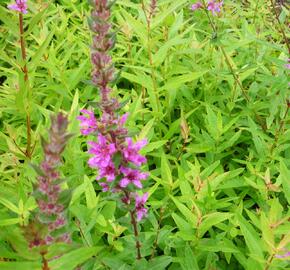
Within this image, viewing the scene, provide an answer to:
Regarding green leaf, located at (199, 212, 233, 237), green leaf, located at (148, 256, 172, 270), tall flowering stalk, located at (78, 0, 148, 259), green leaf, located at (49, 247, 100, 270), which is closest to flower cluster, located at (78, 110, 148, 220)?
tall flowering stalk, located at (78, 0, 148, 259)

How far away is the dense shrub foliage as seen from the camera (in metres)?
1.40

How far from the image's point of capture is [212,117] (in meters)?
2.89

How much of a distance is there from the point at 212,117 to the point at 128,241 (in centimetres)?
120

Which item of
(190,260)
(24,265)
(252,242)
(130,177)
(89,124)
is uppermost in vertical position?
(89,124)

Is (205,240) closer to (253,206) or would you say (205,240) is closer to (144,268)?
(144,268)

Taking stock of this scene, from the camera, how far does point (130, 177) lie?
1.68 m

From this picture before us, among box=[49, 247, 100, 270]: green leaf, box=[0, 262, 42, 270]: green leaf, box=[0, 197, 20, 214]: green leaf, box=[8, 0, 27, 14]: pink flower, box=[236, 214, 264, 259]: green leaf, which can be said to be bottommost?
box=[236, 214, 264, 259]: green leaf

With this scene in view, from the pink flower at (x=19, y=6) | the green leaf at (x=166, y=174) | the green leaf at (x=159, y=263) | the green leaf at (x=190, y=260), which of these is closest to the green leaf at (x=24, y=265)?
the green leaf at (x=159, y=263)

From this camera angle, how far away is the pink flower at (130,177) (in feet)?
5.40

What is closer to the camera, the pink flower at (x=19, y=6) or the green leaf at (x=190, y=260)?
the green leaf at (x=190, y=260)

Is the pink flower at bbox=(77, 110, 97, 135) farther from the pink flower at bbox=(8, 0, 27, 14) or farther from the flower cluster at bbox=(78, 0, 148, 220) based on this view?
the pink flower at bbox=(8, 0, 27, 14)

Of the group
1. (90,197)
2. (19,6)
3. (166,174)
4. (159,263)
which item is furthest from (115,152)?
(19,6)

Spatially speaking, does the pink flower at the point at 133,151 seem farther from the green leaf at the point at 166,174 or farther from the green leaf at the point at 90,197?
the green leaf at the point at 166,174

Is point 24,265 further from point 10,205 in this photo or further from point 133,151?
point 10,205
